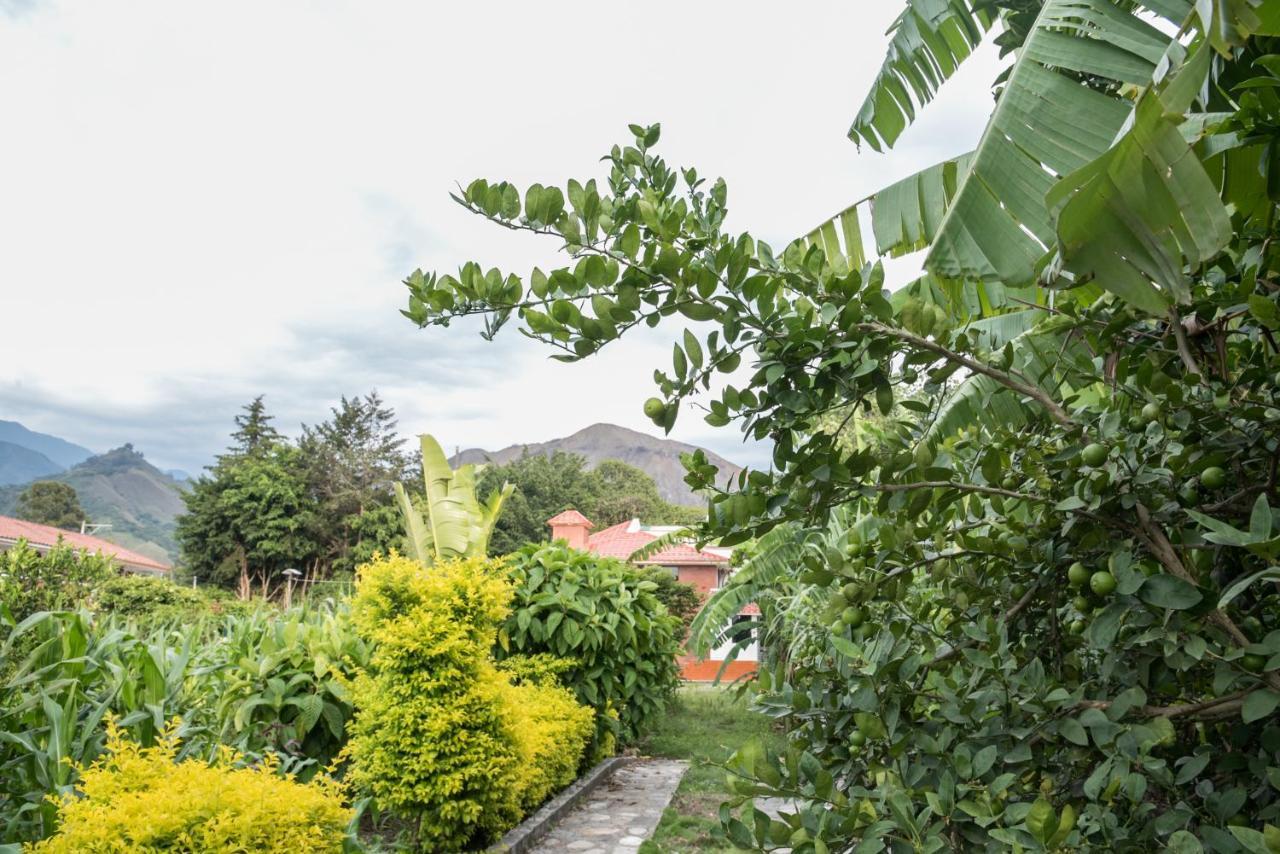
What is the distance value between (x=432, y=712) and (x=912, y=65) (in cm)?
450

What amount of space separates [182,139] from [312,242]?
477cm

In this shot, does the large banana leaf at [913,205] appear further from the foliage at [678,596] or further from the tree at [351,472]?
the tree at [351,472]

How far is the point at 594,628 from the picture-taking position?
24.1 feet

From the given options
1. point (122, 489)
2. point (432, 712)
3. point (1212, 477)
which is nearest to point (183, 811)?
point (432, 712)

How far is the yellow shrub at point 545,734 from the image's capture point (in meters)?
5.12

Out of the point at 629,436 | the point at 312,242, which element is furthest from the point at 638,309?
the point at 629,436

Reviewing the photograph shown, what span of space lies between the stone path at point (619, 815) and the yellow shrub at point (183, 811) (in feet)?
8.80

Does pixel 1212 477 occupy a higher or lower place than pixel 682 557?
higher

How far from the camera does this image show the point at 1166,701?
4.77 feet

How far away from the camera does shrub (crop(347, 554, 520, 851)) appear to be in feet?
15.0

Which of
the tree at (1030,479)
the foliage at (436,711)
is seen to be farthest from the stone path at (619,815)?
the tree at (1030,479)

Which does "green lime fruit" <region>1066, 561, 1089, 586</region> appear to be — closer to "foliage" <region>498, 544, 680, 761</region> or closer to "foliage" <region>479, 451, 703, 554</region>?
"foliage" <region>498, 544, 680, 761</region>

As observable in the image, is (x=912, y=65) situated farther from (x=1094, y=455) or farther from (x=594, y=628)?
(x=594, y=628)

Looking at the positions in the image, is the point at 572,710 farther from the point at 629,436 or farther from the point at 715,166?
the point at 629,436
